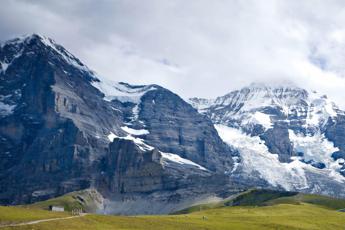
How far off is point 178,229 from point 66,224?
29.8m

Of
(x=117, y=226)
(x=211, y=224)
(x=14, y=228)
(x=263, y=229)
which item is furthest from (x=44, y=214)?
(x=263, y=229)

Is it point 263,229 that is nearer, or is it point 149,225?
point 149,225

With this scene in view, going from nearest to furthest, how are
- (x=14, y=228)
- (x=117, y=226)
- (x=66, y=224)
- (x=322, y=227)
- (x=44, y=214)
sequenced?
(x=14, y=228) → (x=66, y=224) → (x=117, y=226) → (x=44, y=214) → (x=322, y=227)

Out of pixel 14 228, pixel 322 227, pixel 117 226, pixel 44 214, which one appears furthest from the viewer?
pixel 322 227

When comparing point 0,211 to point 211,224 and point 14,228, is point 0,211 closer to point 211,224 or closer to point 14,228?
point 14,228

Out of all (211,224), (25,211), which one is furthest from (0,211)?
(211,224)

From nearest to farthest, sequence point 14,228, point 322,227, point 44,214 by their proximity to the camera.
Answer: point 14,228 < point 44,214 < point 322,227

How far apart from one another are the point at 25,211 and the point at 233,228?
55.3m

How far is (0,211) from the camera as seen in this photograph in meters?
163

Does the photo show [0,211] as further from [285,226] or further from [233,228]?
[285,226]

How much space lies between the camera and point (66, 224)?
144 metres

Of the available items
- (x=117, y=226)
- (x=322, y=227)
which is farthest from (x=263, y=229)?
(x=117, y=226)

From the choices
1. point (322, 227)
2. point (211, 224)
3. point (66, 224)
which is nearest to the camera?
point (66, 224)

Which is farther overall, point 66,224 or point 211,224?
point 211,224
